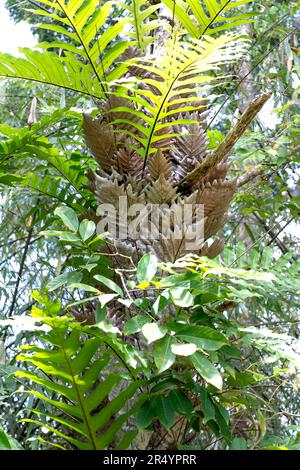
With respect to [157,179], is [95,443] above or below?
below

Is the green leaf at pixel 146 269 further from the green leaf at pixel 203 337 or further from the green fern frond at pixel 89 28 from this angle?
the green fern frond at pixel 89 28

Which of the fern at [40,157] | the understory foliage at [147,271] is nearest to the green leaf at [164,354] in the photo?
the understory foliage at [147,271]

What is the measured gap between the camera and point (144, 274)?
3.88 feet

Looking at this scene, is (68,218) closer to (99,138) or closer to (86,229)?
(86,229)

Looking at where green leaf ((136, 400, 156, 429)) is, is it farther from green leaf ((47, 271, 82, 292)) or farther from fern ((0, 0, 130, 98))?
fern ((0, 0, 130, 98))

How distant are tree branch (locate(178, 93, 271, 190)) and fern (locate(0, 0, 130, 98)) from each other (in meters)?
0.31

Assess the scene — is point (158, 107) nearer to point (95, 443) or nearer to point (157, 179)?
point (157, 179)

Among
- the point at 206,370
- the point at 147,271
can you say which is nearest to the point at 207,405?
the point at 206,370

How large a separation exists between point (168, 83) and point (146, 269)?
43 cm

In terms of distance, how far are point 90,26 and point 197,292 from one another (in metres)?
0.67

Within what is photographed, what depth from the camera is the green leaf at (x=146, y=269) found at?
1177 millimetres

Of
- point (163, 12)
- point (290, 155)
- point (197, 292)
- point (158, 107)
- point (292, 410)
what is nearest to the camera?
point (197, 292)

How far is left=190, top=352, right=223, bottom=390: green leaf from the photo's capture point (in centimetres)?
106
